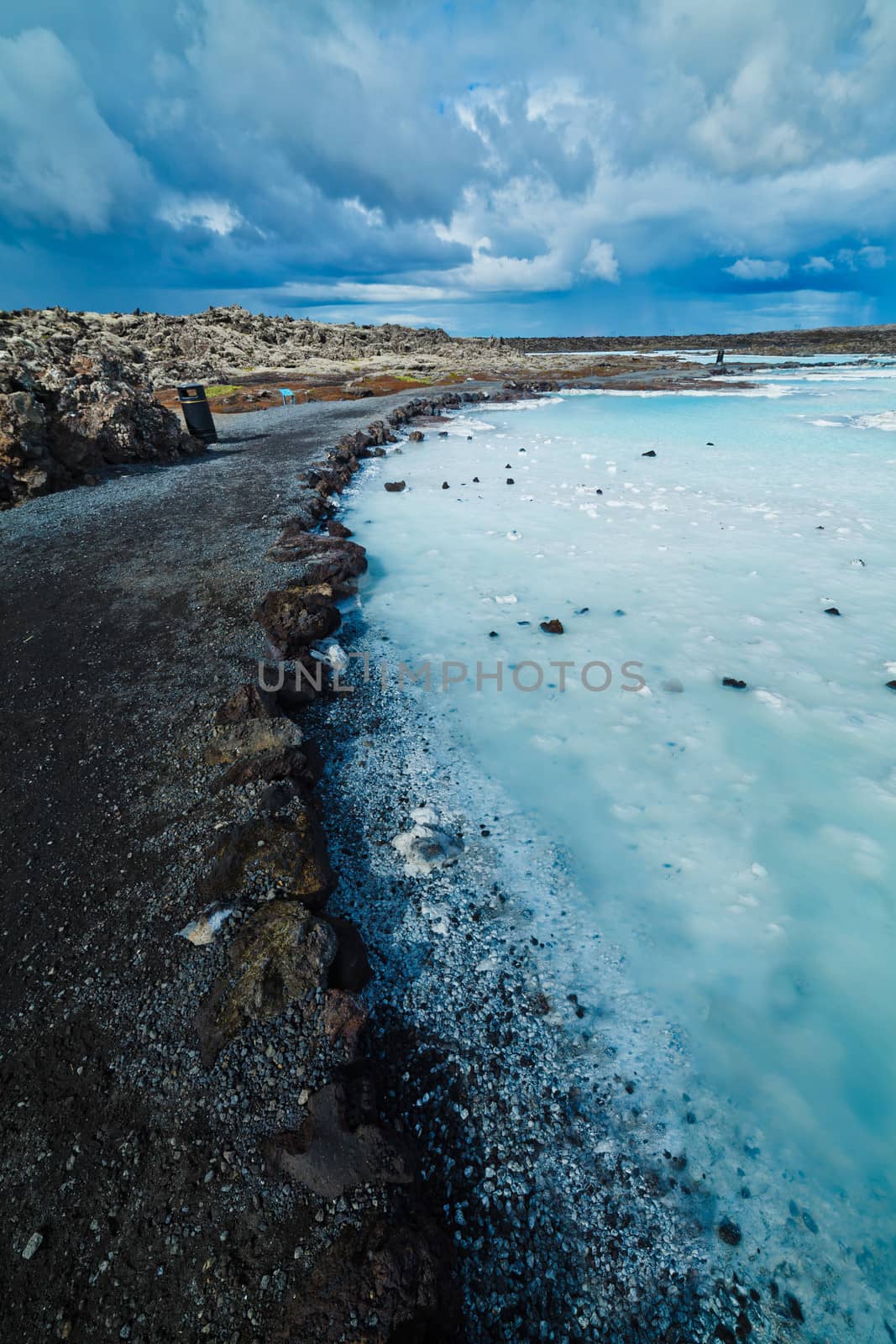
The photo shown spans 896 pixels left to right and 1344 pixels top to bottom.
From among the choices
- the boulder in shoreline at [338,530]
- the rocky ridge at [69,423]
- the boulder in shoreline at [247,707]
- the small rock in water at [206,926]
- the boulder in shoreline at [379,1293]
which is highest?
the rocky ridge at [69,423]

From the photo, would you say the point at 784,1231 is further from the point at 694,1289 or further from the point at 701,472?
the point at 701,472

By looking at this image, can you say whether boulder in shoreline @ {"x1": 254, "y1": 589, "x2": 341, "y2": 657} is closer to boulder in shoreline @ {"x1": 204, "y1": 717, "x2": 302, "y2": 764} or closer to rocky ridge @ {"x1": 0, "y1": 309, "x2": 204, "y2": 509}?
boulder in shoreline @ {"x1": 204, "y1": 717, "x2": 302, "y2": 764}

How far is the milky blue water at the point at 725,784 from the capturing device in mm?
2756

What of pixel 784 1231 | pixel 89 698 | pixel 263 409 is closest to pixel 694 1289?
pixel 784 1231

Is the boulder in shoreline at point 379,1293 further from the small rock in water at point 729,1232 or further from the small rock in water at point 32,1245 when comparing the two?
the small rock in water at point 729,1232

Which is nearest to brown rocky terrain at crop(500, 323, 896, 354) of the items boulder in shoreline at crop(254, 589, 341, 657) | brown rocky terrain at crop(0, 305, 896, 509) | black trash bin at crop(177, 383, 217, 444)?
brown rocky terrain at crop(0, 305, 896, 509)

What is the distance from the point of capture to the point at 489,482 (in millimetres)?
14648

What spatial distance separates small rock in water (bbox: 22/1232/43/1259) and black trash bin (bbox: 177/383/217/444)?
744 inches

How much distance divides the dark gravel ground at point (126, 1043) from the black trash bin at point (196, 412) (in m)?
13.0

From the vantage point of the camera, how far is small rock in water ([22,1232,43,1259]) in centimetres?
216

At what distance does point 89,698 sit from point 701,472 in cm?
1605

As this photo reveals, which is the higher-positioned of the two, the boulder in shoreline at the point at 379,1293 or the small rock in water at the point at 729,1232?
the boulder in shoreline at the point at 379,1293

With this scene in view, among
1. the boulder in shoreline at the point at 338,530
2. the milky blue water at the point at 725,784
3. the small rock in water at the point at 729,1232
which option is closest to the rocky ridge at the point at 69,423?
the boulder in shoreline at the point at 338,530

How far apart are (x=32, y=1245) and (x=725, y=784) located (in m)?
5.01
